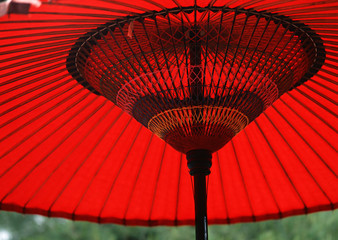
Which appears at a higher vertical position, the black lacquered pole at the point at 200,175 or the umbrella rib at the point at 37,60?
the umbrella rib at the point at 37,60

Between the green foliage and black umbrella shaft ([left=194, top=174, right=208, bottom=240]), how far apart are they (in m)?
4.33

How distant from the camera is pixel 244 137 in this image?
1869 millimetres

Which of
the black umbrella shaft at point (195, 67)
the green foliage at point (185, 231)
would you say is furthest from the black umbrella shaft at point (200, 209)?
the green foliage at point (185, 231)

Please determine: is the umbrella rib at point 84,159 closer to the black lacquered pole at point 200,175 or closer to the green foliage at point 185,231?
the black lacquered pole at point 200,175

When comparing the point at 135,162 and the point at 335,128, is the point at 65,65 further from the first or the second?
the point at 335,128

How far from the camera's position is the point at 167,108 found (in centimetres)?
137

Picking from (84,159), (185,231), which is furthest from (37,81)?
(185,231)

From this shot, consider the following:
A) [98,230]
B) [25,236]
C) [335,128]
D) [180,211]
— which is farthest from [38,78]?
[25,236]

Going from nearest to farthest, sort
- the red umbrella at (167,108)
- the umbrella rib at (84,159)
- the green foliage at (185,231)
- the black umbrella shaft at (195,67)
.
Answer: the red umbrella at (167,108)
the black umbrella shaft at (195,67)
the umbrella rib at (84,159)
the green foliage at (185,231)

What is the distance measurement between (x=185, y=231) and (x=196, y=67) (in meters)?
4.59

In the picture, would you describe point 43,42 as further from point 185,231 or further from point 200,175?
point 185,231

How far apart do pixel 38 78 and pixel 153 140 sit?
540mm

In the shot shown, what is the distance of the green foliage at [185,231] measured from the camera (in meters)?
5.58

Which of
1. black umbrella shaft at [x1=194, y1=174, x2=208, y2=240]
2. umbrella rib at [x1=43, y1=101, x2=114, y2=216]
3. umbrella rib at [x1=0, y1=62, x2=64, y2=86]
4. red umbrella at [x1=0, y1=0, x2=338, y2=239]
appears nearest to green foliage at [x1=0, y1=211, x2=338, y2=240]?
red umbrella at [x1=0, y1=0, x2=338, y2=239]
